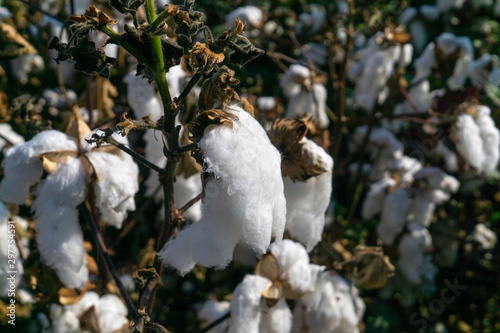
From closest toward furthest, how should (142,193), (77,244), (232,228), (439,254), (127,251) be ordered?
(232,228)
(77,244)
(142,193)
(127,251)
(439,254)

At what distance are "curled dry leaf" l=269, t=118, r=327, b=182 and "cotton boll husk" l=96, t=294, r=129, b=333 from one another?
21.7 inches

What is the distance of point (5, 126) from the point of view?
62.8 inches

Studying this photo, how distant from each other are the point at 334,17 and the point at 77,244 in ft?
5.61

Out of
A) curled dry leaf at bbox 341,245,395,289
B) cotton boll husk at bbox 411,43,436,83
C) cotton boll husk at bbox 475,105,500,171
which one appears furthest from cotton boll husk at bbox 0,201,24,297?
cotton boll husk at bbox 411,43,436,83

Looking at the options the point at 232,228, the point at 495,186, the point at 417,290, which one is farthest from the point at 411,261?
the point at 232,228

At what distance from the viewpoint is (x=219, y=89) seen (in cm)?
67

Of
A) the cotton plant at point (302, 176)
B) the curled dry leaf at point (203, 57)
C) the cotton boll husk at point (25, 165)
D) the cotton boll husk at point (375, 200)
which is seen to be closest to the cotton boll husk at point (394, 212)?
the cotton boll husk at point (375, 200)

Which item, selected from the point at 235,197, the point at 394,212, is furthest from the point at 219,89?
the point at 394,212

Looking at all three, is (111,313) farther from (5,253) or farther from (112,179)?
(112,179)

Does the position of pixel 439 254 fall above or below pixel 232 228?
below

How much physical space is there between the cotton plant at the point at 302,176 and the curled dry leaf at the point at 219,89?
210 millimetres

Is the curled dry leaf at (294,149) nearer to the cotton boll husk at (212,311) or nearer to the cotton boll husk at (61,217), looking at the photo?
the cotton boll husk at (61,217)

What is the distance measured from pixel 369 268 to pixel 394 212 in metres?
0.60

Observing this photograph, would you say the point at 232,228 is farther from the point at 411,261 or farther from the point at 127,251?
the point at 411,261
